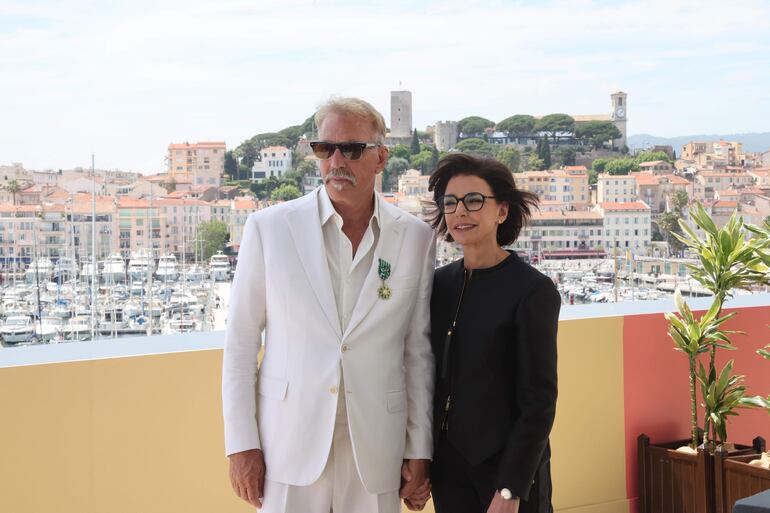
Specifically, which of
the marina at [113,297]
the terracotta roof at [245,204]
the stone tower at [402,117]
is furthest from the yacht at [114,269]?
the stone tower at [402,117]

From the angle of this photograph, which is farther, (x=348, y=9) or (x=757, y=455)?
(x=348, y=9)

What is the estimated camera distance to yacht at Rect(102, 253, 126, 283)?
29.4ft

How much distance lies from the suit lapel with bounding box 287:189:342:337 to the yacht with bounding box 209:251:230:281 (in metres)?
5.53

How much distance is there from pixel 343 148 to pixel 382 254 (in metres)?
0.26

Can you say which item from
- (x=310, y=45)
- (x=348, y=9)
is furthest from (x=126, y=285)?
(x=348, y=9)

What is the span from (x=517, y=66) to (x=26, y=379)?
103ft

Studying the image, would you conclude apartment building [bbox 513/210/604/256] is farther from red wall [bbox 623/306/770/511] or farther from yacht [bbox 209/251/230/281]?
A: red wall [bbox 623/306/770/511]

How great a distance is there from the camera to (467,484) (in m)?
1.80

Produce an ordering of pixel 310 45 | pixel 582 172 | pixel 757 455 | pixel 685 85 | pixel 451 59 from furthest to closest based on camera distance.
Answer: pixel 685 85 < pixel 451 59 < pixel 310 45 < pixel 582 172 < pixel 757 455

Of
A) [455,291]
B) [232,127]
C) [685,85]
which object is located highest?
[685,85]

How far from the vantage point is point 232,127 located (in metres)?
25.2

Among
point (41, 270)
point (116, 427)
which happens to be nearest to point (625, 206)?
point (41, 270)

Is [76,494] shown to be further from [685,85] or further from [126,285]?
[685,85]

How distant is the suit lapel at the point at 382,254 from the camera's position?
1832 millimetres
